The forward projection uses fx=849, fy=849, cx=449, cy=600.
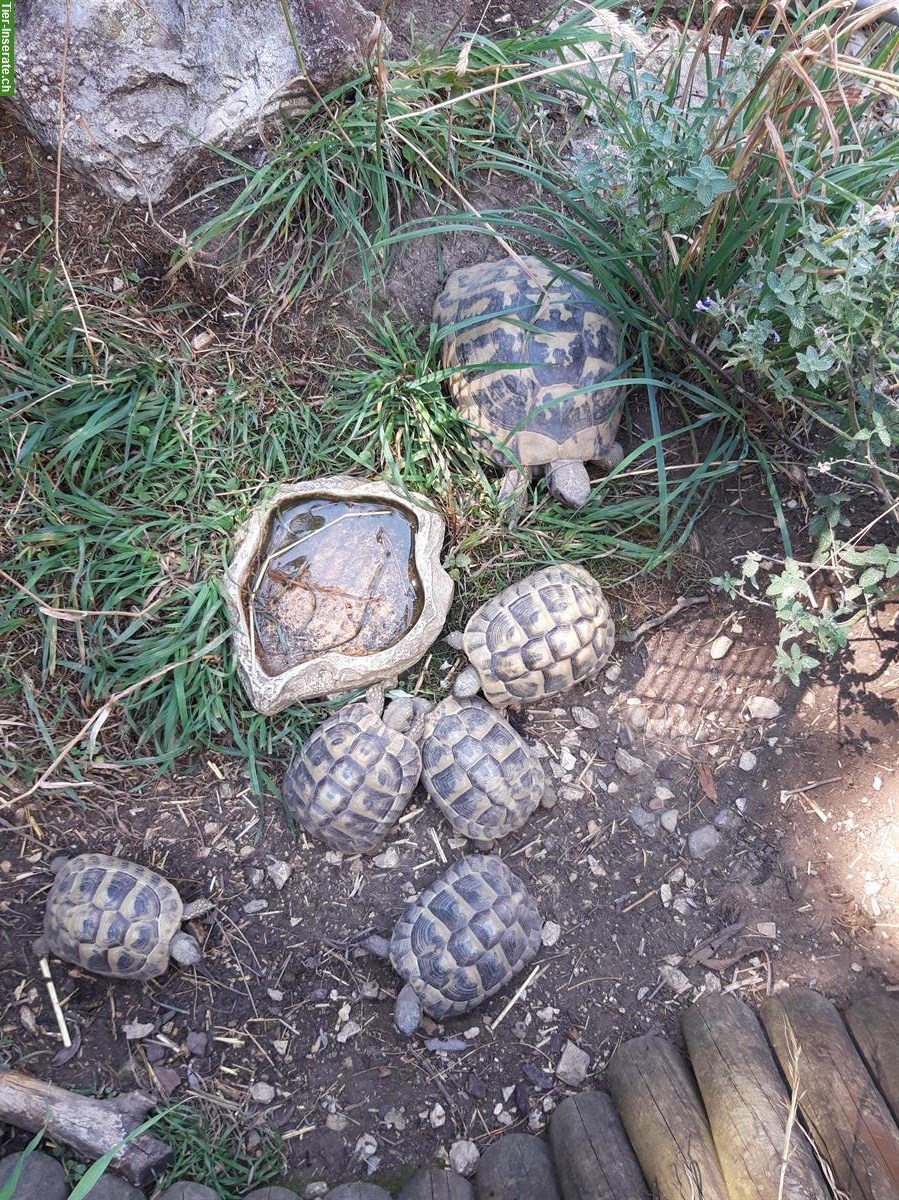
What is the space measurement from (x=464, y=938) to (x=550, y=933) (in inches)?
13.4

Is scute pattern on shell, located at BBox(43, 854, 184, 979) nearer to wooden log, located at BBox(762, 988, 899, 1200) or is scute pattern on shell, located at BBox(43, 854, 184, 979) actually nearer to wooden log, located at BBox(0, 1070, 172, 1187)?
wooden log, located at BBox(0, 1070, 172, 1187)

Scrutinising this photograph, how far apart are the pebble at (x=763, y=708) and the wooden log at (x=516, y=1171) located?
136 centimetres

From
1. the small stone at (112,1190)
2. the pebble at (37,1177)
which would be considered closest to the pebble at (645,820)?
the small stone at (112,1190)

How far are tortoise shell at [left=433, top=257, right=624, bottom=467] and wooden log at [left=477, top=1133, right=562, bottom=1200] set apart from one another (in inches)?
75.7

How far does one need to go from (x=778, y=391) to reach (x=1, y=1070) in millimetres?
2736

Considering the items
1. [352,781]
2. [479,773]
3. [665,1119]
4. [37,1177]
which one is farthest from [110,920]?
[665,1119]

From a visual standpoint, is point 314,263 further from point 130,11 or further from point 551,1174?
point 551,1174

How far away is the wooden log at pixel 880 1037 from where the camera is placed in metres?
1.98

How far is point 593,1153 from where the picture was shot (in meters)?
2.02

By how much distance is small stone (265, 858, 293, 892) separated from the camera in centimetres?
253

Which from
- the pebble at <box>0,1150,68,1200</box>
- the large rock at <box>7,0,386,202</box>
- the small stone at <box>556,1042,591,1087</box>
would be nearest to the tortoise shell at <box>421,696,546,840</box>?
the small stone at <box>556,1042,591,1087</box>

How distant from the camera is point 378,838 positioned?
2488mm

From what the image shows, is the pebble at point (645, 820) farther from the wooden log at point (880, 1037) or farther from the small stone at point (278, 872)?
the small stone at point (278, 872)

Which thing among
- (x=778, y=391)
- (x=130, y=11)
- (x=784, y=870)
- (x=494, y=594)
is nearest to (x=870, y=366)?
(x=778, y=391)
